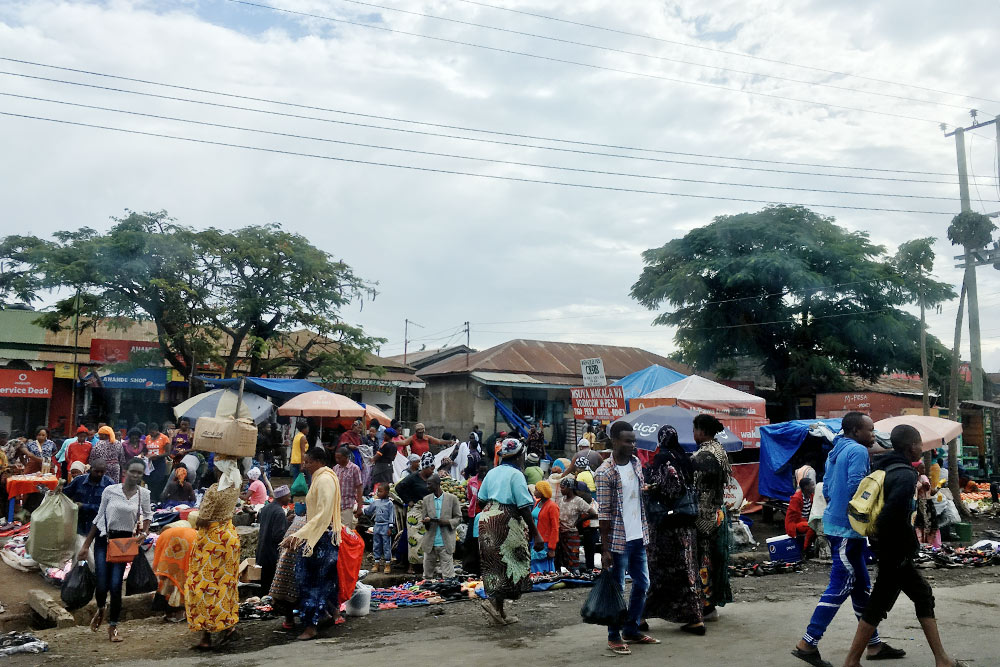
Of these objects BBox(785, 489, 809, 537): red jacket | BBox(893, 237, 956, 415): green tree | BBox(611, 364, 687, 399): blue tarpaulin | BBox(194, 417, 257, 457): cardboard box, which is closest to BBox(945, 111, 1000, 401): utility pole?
BBox(893, 237, 956, 415): green tree

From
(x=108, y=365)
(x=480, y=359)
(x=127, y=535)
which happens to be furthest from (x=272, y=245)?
(x=127, y=535)

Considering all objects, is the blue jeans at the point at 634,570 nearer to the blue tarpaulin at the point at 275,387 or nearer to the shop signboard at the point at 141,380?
the blue tarpaulin at the point at 275,387

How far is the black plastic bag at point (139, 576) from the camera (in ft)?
27.6

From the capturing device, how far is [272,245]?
76.8 feet

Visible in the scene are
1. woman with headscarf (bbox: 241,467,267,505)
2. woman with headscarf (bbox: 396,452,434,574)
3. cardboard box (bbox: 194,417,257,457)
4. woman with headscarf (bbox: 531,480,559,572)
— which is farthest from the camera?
woman with headscarf (bbox: 241,467,267,505)

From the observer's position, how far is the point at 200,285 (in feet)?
75.3

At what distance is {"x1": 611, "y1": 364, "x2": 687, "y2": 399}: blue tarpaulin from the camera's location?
18.3 meters

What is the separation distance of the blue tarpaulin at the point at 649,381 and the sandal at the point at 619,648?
12.5 meters

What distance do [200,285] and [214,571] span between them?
17811mm

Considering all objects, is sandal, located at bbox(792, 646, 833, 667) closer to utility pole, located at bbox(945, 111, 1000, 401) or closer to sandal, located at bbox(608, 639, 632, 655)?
sandal, located at bbox(608, 639, 632, 655)

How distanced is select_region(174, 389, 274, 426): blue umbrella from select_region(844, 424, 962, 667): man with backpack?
994 centimetres

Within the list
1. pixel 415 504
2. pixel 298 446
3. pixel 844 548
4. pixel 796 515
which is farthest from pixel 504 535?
pixel 298 446

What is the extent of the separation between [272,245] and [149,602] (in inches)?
633

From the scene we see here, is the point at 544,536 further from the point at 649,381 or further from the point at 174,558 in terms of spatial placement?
the point at 649,381
